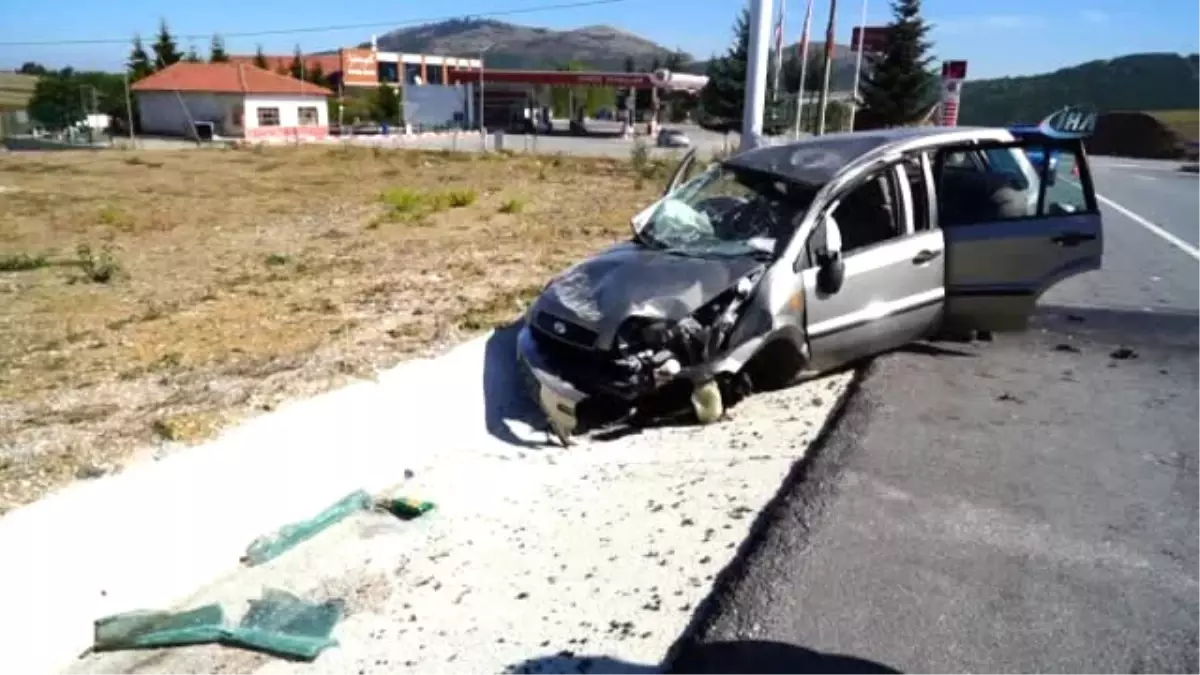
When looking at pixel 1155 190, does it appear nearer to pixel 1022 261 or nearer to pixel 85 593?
pixel 1022 261

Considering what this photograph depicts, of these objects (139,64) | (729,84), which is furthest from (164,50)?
(729,84)

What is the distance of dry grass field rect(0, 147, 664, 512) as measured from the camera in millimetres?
4766

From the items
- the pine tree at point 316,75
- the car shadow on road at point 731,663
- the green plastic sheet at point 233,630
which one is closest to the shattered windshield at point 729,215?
the car shadow on road at point 731,663

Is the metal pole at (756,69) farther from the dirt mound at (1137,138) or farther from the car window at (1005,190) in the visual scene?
the dirt mound at (1137,138)

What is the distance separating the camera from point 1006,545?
3.74 meters

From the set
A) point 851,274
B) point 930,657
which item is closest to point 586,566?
point 930,657

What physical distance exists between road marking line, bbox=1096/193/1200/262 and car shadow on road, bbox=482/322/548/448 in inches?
376

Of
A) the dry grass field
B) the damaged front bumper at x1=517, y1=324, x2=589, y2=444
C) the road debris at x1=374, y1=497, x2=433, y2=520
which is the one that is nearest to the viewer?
the road debris at x1=374, y1=497, x2=433, y2=520

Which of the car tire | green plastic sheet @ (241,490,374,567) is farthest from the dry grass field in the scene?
the car tire

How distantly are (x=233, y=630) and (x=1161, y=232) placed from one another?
14.9m

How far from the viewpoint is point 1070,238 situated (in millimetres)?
6398

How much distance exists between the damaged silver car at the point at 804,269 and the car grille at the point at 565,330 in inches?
0.5

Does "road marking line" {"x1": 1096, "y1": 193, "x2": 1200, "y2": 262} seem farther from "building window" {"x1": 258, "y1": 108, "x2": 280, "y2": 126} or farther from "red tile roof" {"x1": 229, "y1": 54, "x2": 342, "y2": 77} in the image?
"red tile roof" {"x1": 229, "y1": 54, "x2": 342, "y2": 77}

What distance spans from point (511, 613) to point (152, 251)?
365 inches
